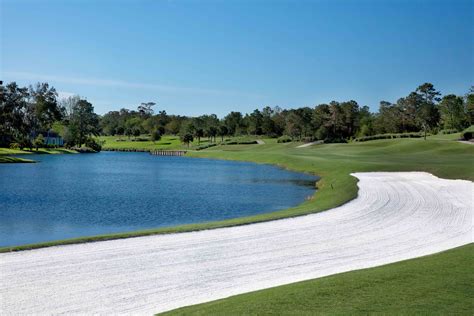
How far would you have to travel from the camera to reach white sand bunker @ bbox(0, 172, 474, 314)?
39.1 feet

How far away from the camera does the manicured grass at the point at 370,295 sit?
1074 cm

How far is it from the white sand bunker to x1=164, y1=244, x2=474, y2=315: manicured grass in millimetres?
984

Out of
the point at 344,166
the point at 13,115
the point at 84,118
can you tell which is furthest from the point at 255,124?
the point at 344,166

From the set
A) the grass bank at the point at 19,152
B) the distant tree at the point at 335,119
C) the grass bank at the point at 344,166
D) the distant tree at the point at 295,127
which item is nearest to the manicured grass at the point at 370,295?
the grass bank at the point at 344,166

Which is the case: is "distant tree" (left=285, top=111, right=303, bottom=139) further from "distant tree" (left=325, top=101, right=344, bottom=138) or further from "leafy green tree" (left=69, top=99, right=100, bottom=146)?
"leafy green tree" (left=69, top=99, right=100, bottom=146)

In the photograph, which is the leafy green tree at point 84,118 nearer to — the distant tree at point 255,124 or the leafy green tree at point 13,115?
the leafy green tree at point 13,115

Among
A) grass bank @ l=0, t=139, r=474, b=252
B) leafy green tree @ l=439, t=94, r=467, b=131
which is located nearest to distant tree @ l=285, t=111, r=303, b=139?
grass bank @ l=0, t=139, r=474, b=252

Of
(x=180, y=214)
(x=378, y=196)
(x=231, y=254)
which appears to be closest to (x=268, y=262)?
(x=231, y=254)

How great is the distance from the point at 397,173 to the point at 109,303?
4241 cm

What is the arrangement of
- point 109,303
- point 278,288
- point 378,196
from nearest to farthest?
point 109,303 → point 278,288 → point 378,196

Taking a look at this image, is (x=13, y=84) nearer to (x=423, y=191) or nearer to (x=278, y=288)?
(x=423, y=191)

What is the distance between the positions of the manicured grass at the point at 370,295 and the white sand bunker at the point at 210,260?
984mm

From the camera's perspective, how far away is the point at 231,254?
1645 cm

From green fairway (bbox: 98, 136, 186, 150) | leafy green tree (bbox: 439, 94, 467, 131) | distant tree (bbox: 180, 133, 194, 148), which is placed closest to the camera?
leafy green tree (bbox: 439, 94, 467, 131)
